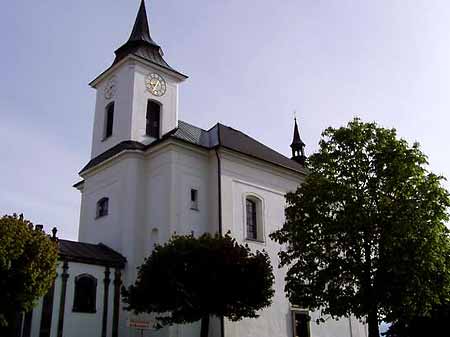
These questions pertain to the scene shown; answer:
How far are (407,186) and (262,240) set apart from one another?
1112 centimetres

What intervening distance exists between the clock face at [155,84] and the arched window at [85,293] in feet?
39.5

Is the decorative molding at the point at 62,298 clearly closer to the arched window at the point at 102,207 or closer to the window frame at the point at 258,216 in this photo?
the arched window at the point at 102,207

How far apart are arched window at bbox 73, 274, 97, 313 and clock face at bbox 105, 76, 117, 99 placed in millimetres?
12190

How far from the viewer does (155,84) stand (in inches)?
1171

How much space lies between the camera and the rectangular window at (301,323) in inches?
1040

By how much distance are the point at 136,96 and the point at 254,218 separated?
9683 mm

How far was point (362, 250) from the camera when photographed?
55.9 ft

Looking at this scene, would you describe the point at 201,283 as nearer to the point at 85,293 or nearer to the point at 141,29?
the point at 85,293

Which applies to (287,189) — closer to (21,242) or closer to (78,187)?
(78,187)

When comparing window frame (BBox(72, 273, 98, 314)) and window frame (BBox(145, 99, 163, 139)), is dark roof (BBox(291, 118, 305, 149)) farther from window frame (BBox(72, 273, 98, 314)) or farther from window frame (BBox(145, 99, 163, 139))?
window frame (BBox(72, 273, 98, 314))

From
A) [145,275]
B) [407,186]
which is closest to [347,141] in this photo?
[407,186]

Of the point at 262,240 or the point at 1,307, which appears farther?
the point at 262,240

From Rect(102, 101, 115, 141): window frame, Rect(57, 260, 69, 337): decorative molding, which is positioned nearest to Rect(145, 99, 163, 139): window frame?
Rect(102, 101, 115, 141): window frame

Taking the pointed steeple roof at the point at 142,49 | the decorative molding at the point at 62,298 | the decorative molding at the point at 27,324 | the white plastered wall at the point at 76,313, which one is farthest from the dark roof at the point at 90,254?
the pointed steeple roof at the point at 142,49
